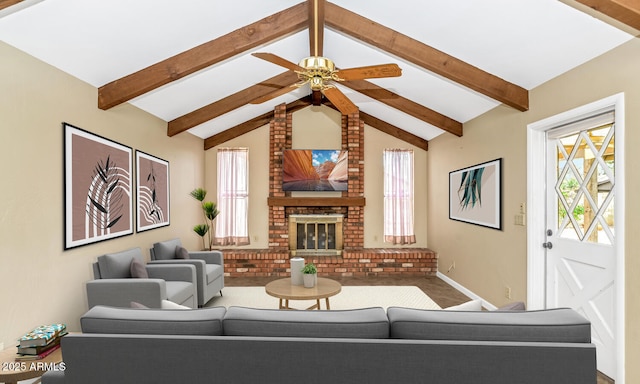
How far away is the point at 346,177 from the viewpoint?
251 inches

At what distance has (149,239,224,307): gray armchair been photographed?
397 cm

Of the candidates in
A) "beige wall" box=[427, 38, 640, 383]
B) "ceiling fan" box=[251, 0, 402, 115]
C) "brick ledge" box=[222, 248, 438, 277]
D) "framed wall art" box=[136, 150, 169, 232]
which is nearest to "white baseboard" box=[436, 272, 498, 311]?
"beige wall" box=[427, 38, 640, 383]

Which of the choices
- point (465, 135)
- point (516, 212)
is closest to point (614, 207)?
point (516, 212)

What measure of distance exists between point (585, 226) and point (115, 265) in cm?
425

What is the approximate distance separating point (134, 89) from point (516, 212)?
4169mm

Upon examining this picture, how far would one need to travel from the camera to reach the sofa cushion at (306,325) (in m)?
1.61

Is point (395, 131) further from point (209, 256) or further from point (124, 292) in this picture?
point (124, 292)

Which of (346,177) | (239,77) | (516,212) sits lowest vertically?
(516,212)

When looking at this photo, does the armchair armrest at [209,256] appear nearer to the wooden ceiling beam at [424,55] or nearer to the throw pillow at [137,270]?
the throw pillow at [137,270]

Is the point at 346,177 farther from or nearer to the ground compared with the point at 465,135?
nearer to the ground

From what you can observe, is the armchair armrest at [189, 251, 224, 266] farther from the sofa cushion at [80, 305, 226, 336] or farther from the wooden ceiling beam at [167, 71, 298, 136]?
the sofa cushion at [80, 305, 226, 336]

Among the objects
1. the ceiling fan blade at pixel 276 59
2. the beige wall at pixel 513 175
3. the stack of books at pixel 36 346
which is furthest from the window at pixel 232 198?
the stack of books at pixel 36 346

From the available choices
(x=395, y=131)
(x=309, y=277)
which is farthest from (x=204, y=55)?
(x=395, y=131)

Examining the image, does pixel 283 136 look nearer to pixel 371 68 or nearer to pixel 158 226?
pixel 158 226
